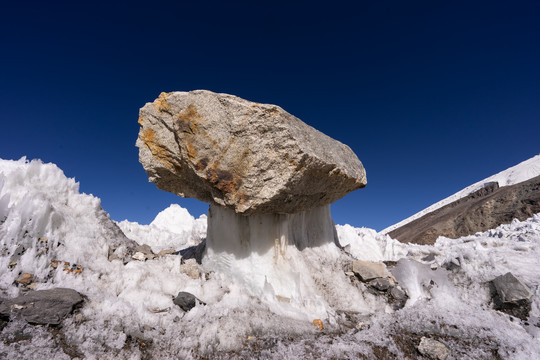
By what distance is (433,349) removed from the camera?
355cm

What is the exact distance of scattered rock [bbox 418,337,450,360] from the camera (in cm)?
346

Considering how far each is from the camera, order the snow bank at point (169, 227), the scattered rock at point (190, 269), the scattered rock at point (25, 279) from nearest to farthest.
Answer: the scattered rock at point (25, 279) → the scattered rock at point (190, 269) → the snow bank at point (169, 227)

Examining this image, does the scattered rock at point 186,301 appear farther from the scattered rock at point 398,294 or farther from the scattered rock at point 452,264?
the scattered rock at point 452,264

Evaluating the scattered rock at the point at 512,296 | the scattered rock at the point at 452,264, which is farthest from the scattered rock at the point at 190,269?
the scattered rock at the point at 512,296

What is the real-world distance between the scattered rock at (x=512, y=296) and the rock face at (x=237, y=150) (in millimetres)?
3238

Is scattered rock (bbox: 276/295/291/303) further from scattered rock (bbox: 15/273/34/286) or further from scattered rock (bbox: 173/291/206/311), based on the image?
scattered rock (bbox: 15/273/34/286)

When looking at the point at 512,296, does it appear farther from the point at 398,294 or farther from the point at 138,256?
the point at 138,256

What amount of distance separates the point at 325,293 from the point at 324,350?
214 cm

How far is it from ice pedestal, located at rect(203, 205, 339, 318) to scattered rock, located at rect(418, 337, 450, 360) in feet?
5.02

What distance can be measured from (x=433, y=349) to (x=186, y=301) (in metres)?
3.41

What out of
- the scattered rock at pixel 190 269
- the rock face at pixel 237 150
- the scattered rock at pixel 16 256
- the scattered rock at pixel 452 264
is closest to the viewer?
the scattered rock at pixel 16 256

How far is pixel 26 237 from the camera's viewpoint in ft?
14.3

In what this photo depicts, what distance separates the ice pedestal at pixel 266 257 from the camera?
5.12m

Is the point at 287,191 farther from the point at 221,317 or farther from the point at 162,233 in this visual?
the point at 162,233
